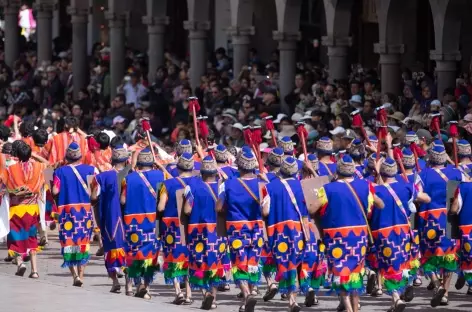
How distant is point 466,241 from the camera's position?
69.6 feet

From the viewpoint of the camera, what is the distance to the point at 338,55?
33.7 metres

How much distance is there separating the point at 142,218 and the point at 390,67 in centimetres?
1089

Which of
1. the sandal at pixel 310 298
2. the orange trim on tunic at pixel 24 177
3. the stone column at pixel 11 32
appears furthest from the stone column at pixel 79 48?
the sandal at pixel 310 298

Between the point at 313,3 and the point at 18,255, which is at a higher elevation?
the point at 313,3

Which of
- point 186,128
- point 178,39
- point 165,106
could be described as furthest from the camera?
point 178,39

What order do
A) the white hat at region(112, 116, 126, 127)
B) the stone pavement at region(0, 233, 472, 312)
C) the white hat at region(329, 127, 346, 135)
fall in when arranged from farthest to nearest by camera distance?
1. the white hat at region(112, 116, 126, 127)
2. the white hat at region(329, 127, 346, 135)
3. the stone pavement at region(0, 233, 472, 312)

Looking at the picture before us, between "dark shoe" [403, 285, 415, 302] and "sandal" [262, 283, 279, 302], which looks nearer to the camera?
"dark shoe" [403, 285, 415, 302]

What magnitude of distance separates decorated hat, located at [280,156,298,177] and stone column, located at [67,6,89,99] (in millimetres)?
22064

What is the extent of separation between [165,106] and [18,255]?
12384mm

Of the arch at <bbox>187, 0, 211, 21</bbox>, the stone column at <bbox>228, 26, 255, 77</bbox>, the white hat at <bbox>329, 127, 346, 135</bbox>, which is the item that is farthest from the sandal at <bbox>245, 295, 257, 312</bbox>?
the arch at <bbox>187, 0, 211, 21</bbox>

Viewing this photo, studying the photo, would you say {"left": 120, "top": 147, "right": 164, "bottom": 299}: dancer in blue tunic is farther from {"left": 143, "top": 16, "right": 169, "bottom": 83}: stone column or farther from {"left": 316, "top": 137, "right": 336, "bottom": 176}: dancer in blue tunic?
{"left": 143, "top": 16, "right": 169, "bottom": 83}: stone column

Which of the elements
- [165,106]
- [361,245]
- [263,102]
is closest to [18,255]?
[361,245]

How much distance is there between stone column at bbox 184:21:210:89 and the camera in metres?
37.0

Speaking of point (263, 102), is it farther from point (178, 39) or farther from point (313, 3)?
point (178, 39)
